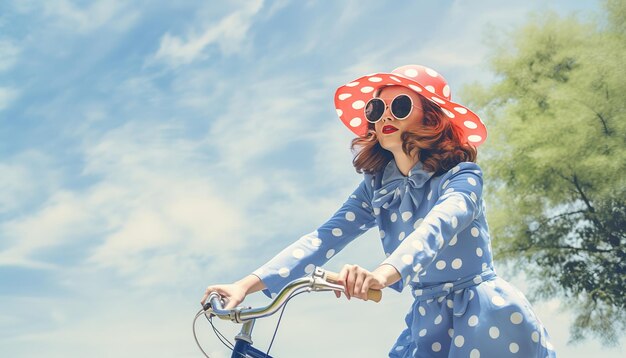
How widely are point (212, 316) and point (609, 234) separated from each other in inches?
525

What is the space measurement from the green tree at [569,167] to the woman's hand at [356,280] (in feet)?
42.7

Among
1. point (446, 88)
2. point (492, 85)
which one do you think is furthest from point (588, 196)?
point (446, 88)

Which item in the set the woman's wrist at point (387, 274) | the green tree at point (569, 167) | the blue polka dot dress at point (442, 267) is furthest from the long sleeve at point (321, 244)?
the green tree at point (569, 167)

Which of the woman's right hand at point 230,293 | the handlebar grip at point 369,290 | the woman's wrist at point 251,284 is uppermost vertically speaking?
the woman's wrist at point 251,284

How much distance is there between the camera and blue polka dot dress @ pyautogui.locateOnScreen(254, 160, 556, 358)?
2.22 m

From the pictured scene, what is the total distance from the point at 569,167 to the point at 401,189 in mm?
12825

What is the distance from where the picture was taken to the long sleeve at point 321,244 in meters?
2.46

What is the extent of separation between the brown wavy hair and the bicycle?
2.52 feet

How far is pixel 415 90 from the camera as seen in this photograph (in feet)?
8.59

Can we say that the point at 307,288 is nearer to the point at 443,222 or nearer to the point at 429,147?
the point at 443,222

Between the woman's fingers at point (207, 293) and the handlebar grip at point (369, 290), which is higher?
the woman's fingers at point (207, 293)

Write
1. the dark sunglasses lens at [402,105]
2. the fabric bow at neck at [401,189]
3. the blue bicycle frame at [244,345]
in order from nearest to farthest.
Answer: the blue bicycle frame at [244,345]
the fabric bow at neck at [401,189]
the dark sunglasses lens at [402,105]

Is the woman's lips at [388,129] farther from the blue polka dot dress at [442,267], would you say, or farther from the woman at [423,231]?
the blue polka dot dress at [442,267]

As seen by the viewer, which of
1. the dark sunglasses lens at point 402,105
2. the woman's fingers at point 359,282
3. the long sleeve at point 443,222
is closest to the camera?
the woman's fingers at point 359,282
